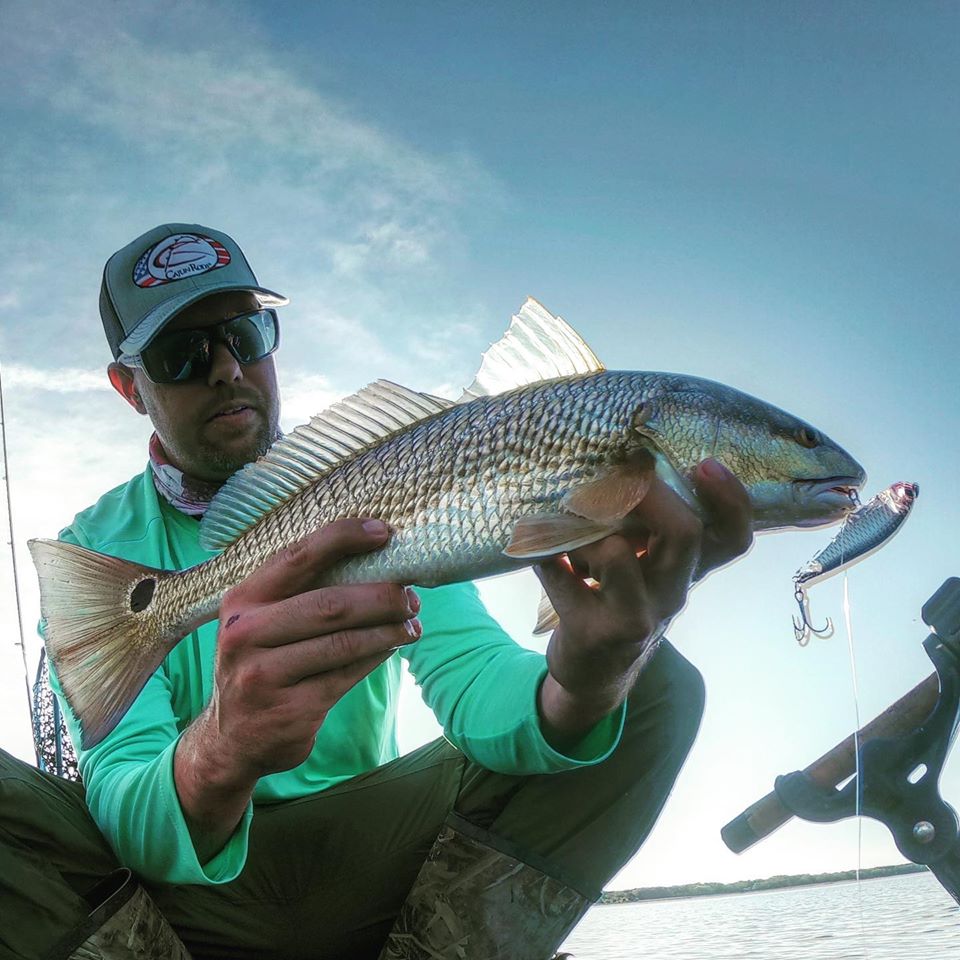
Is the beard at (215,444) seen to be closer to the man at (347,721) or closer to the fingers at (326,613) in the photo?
the man at (347,721)

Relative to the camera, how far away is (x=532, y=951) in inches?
116

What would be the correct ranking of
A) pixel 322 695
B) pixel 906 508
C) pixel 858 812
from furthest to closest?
pixel 858 812 → pixel 322 695 → pixel 906 508

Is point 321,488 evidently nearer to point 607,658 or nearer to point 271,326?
point 607,658

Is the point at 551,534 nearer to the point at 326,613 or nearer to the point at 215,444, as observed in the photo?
the point at 326,613

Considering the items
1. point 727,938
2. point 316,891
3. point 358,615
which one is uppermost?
point 358,615

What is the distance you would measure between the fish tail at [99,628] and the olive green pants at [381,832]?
1.35ft

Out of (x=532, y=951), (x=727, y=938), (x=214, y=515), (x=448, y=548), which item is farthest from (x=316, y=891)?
(x=727, y=938)

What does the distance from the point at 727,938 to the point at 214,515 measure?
48.9ft

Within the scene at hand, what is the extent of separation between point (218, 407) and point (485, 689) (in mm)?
1731

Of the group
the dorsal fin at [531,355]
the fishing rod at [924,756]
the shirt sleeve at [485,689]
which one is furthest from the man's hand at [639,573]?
the fishing rod at [924,756]

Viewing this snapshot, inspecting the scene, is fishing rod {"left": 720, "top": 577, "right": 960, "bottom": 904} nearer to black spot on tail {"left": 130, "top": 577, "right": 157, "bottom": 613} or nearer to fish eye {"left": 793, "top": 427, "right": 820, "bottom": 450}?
fish eye {"left": 793, "top": 427, "right": 820, "bottom": 450}

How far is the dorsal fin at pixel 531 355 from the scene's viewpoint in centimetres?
239

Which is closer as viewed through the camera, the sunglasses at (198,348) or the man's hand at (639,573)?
the man's hand at (639,573)

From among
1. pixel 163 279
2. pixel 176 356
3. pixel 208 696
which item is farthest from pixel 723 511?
pixel 163 279
